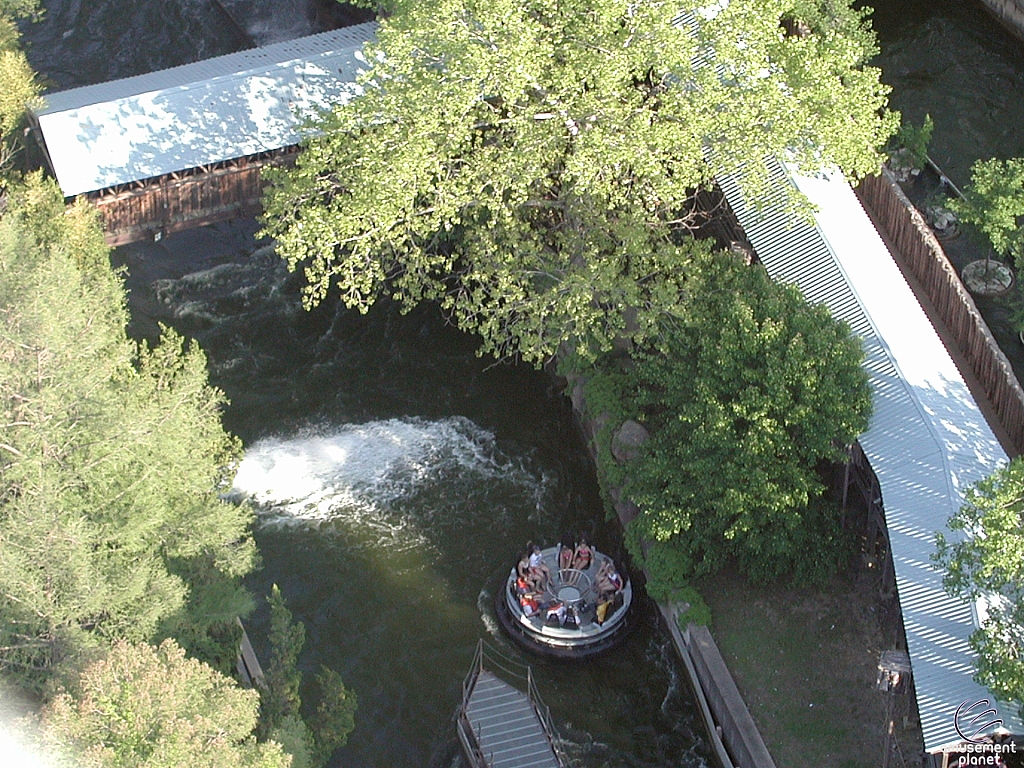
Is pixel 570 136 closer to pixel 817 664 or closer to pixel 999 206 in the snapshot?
pixel 999 206

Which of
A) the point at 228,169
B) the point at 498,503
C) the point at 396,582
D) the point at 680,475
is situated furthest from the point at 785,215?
the point at 228,169

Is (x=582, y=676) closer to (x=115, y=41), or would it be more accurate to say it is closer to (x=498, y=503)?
(x=498, y=503)

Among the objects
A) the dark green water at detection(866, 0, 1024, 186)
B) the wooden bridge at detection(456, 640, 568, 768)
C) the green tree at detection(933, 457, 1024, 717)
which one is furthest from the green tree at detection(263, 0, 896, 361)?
the dark green water at detection(866, 0, 1024, 186)

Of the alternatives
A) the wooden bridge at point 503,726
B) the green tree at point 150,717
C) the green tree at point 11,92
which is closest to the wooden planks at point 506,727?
the wooden bridge at point 503,726

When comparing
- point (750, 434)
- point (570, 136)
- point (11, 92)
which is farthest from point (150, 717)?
point (11, 92)

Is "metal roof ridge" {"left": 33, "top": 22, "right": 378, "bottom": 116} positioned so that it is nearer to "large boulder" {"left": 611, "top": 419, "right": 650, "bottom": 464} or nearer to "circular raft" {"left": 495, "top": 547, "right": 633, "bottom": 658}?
"large boulder" {"left": 611, "top": 419, "right": 650, "bottom": 464}
